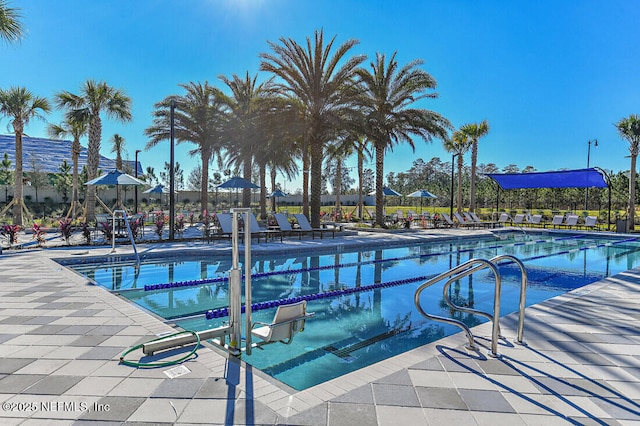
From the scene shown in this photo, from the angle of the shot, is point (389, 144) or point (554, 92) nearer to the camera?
point (389, 144)

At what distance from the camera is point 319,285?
7855mm

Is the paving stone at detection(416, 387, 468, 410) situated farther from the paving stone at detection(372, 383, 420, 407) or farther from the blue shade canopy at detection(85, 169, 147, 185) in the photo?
the blue shade canopy at detection(85, 169, 147, 185)

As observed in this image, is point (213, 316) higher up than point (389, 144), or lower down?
lower down

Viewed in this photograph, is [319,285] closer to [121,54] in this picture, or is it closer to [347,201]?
[121,54]

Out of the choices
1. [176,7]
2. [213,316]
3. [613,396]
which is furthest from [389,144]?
[613,396]

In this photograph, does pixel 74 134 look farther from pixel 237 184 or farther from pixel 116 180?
pixel 237 184

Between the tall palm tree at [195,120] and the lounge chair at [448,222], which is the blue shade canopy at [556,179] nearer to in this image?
the lounge chair at [448,222]

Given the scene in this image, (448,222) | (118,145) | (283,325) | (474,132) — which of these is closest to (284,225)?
(283,325)

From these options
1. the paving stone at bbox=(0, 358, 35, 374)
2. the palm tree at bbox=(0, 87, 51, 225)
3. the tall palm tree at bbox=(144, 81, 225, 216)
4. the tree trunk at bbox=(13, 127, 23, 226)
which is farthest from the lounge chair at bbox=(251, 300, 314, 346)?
the palm tree at bbox=(0, 87, 51, 225)

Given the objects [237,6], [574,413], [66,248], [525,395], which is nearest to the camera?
[574,413]

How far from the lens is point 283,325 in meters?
3.57

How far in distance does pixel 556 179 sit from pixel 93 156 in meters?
24.4

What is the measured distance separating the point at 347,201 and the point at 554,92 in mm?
26965

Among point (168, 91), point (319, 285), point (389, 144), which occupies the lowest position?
point (319, 285)
